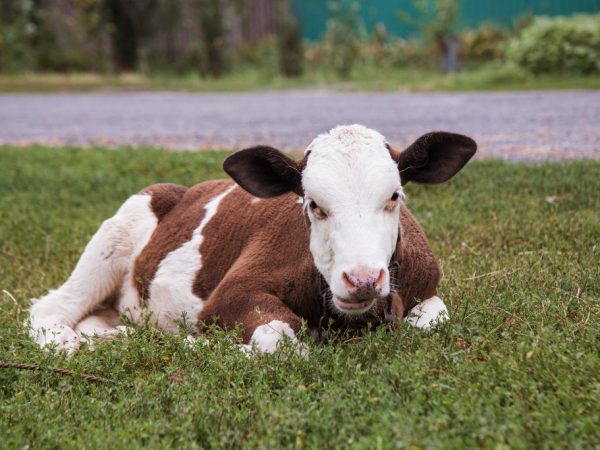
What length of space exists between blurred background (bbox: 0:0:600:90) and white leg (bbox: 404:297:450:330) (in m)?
13.7

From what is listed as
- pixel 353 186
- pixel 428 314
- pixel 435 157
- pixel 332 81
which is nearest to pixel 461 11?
pixel 332 81

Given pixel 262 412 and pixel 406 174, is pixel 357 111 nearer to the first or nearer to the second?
pixel 406 174

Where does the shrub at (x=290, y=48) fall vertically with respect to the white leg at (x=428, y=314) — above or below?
below

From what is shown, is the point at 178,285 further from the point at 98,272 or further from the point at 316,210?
the point at 316,210

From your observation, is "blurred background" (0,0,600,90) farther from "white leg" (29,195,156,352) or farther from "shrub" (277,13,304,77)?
"white leg" (29,195,156,352)

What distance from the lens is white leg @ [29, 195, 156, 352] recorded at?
6238 mm

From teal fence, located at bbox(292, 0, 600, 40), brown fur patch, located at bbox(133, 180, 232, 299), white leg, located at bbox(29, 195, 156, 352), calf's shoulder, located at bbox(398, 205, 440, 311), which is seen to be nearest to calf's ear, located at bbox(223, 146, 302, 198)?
calf's shoulder, located at bbox(398, 205, 440, 311)

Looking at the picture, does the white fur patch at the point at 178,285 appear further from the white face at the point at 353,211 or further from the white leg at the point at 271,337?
the white face at the point at 353,211

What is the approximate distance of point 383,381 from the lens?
4.04 meters

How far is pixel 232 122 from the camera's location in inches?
593

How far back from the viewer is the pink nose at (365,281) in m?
4.18

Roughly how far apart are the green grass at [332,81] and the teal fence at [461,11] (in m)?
2.78

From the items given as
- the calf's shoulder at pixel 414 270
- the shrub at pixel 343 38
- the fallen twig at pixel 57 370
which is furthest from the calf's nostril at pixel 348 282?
the shrub at pixel 343 38

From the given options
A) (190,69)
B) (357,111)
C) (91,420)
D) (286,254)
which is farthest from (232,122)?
(190,69)
